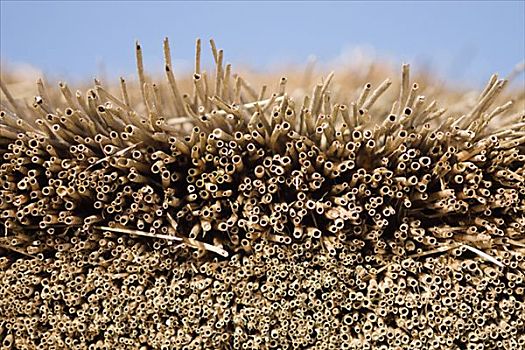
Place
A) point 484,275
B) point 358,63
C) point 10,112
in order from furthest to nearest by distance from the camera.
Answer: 1. point 358,63
2. point 10,112
3. point 484,275

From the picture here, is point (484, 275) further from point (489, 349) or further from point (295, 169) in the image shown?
point (295, 169)

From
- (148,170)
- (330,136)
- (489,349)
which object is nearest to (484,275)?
(489,349)

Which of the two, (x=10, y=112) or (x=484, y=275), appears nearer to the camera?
(x=484, y=275)

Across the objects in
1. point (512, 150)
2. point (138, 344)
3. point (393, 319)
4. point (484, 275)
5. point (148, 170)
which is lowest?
point (138, 344)

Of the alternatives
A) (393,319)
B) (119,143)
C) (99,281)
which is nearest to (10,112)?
(119,143)

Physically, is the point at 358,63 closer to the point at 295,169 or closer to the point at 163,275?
the point at 295,169

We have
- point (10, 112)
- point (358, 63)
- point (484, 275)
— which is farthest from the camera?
point (358, 63)

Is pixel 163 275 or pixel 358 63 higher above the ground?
pixel 358 63
